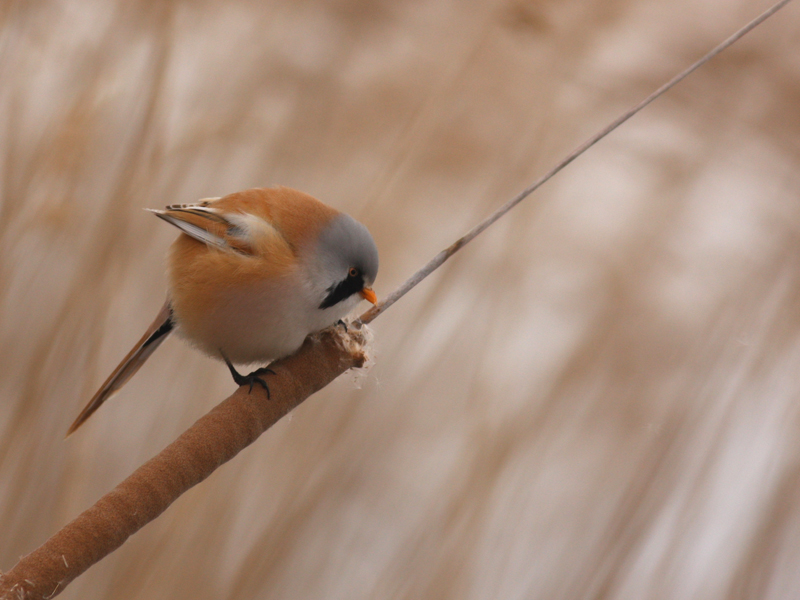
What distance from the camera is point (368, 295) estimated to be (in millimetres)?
858

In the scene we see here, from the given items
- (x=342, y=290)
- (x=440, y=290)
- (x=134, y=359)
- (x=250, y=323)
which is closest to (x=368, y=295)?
(x=342, y=290)

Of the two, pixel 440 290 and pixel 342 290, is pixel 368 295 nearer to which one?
pixel 342 290

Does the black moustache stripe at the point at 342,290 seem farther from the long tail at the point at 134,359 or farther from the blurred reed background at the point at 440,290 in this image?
the blurred reed background at the point at 440,290

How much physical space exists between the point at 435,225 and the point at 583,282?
0.31 meters

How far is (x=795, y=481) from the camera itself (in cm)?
118

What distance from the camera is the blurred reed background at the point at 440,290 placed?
1255 mm

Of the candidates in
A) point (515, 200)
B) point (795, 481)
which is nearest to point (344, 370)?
point (515, 200)

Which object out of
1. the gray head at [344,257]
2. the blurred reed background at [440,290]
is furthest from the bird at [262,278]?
the blurred reed background at [440,290]

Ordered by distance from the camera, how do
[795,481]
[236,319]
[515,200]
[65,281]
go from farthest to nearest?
1. [65,281]
2. [795,481]
3. [236,319]
4. [515,200]

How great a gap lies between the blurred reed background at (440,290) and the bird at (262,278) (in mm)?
410

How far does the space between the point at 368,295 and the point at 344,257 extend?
0.19ft

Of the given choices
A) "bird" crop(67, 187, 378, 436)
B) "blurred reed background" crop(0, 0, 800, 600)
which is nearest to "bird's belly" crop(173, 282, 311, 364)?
"bird" crop(67, 187, 378, 436)

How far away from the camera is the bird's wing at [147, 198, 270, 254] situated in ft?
2.92

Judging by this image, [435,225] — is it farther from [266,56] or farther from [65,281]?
[65,281]
